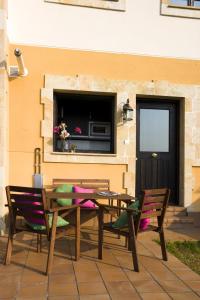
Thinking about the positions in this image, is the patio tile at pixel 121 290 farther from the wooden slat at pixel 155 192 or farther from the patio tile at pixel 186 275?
the wooden slat at pixel 155 192

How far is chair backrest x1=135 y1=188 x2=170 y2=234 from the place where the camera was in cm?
369

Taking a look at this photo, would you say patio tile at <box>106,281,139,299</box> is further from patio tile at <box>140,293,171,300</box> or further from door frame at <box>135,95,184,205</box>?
door frame at <box>135,95,184,205</box>

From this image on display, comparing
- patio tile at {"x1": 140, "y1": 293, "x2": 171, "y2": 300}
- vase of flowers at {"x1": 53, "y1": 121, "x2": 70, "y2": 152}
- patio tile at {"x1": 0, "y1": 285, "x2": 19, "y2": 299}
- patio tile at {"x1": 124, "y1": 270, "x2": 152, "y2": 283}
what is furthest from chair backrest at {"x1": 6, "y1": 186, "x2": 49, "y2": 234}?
vase of flowers at {"x1": 53, "y1": 121, "x2": 70, "y2": 152}

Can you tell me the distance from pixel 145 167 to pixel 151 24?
8.84ft

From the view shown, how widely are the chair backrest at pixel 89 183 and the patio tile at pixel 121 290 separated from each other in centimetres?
274

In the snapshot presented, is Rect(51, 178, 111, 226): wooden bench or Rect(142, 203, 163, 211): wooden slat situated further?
Rect(51, 178, 111, 226): wooden bench

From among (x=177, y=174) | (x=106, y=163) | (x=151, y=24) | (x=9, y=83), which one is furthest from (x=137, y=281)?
(x=151, y=24)

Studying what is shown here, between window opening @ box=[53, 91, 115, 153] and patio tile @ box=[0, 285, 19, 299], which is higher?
window opening @ box=[53, 91, 115, 153]

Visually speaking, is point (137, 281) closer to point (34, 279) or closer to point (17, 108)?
point (34, 279)

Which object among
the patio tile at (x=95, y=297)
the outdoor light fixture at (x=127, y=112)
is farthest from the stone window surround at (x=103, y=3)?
the patio tile at (x=95, y=297)

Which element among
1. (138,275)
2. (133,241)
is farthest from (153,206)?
(138,275)

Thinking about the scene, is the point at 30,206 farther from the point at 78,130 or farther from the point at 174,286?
the point at 78,130

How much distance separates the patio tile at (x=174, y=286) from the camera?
3148 millimetres

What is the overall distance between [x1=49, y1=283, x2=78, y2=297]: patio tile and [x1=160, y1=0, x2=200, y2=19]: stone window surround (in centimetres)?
522
